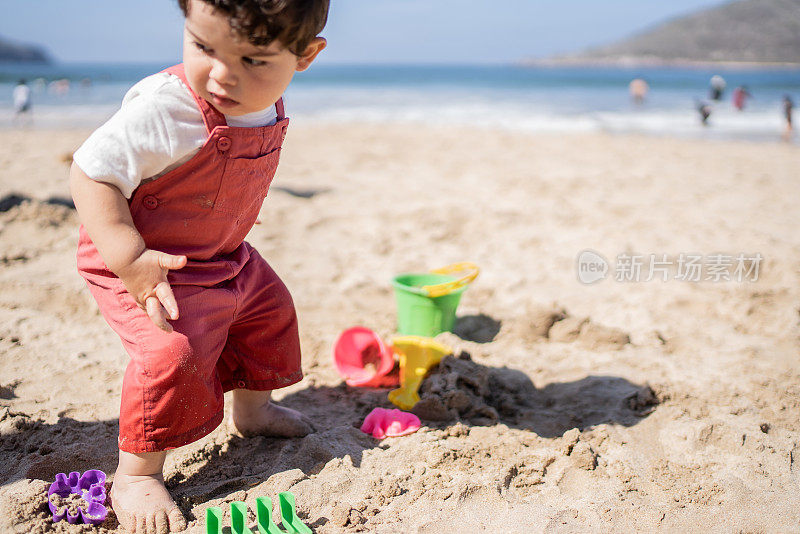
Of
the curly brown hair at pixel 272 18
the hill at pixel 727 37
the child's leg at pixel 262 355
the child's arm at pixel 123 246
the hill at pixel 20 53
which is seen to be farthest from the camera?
the hill at pixel 20 53

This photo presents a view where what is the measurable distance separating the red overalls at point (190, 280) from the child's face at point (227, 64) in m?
0.07

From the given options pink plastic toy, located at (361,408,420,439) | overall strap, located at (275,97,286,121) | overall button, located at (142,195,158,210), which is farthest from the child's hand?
pink plastic toy, located at (361,408,420,439)

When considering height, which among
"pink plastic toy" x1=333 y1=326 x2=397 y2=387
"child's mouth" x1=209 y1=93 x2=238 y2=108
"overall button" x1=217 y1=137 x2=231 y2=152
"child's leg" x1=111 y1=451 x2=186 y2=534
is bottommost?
"pink plastic toy" x1=333 y1=326 x2=397 y2=387

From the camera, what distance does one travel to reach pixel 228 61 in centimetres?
138

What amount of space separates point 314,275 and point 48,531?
2031 mm

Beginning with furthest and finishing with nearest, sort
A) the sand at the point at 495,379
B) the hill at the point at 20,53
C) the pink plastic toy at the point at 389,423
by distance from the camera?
the hill at the point at 20,53 → the pink plastic toy at the point at 389,423 → the sand at the point at 495,379

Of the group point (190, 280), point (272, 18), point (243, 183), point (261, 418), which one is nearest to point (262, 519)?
point (261, 418)

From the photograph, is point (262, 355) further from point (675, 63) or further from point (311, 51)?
point (675, 63)

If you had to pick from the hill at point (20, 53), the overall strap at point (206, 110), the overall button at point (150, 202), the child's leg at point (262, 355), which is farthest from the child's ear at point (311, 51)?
the hill at point (20, 53)

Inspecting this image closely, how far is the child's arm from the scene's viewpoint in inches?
55.4

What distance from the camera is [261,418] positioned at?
1959 millimetres

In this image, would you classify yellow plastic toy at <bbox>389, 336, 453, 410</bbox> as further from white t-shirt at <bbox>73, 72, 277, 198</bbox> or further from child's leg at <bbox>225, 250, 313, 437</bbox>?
white t-shirt at <bbox>73, 72, 277, 198</bbox>

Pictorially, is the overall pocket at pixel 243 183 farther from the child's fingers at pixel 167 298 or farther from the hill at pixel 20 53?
the hill at pixel 20 53

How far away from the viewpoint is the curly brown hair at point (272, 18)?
51.2 inches
